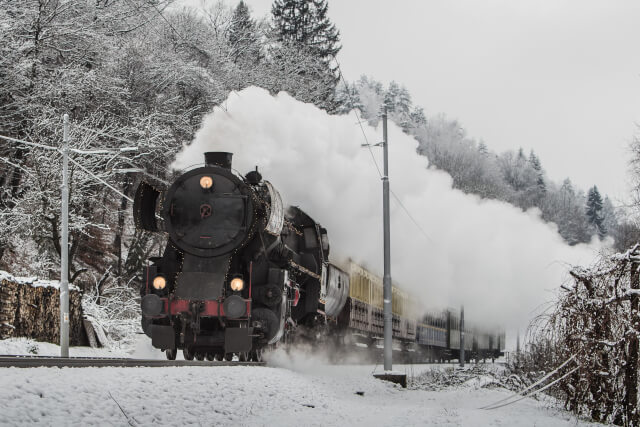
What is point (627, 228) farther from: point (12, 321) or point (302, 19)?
point (302, 19)

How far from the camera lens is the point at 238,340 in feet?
42.3

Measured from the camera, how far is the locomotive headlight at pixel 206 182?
13641 millimetres

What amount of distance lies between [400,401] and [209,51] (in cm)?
2505

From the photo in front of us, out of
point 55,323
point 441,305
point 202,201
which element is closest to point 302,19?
point 441,305

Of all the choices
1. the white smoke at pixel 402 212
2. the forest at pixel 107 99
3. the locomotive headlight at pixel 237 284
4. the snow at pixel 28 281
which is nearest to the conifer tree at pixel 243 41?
the forest at pixel 107 99

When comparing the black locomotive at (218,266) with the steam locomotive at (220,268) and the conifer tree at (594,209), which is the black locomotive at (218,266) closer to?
the steam locomotive at (220,268)

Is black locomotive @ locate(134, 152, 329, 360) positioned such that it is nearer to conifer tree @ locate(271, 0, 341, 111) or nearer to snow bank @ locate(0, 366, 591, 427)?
snow bank @ locate(0, 366, 591, 427)

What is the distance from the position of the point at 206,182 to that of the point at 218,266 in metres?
1.56

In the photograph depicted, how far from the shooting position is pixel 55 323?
2092 centimetres

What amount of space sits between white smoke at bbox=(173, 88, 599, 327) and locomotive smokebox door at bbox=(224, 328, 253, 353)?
4591mm

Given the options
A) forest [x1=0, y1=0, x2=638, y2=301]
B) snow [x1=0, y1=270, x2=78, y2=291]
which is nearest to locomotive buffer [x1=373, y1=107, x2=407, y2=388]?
forest [x1=0, y1=0, x2=638, y2=301]

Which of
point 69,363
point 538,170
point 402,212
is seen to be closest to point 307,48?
point 402,212

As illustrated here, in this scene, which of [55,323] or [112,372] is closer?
[112,372]

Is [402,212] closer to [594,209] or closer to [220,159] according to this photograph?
[220,159]
